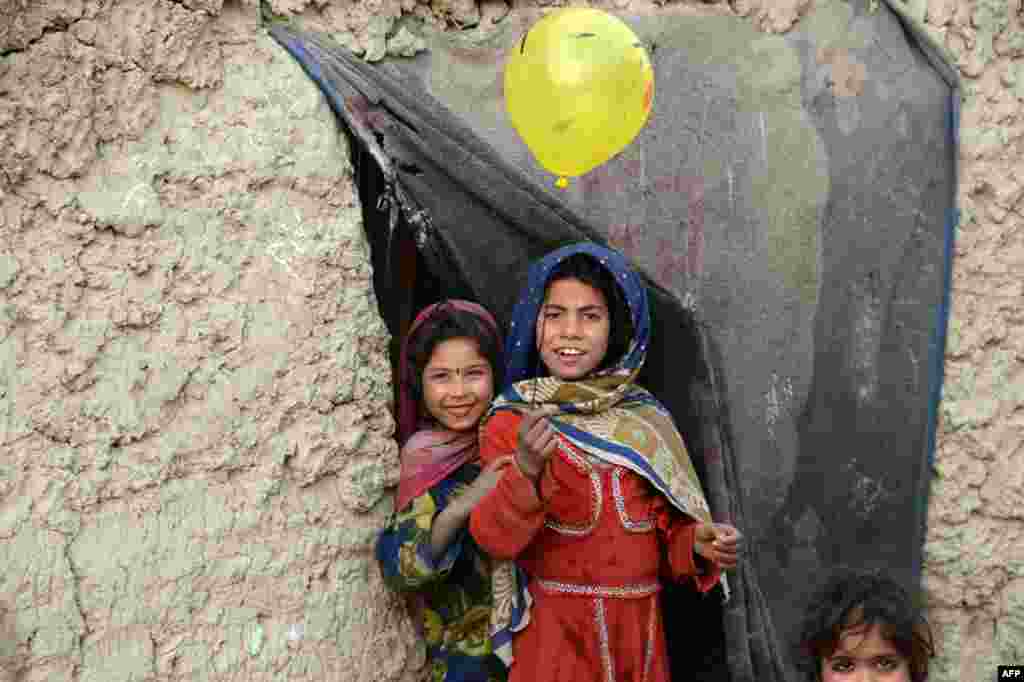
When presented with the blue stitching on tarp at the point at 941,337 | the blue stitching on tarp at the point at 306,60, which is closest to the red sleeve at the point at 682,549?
the blue stitching on tarp at the point at 941,337

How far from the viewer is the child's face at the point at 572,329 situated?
278 cm

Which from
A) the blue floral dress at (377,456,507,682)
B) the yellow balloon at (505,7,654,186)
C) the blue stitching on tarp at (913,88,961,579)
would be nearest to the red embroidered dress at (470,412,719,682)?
the blue floral dress at (377,456,507,682)

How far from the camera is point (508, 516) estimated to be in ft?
8.02

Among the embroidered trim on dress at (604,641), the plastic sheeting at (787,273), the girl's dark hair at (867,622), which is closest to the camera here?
the girl's dark hair at (867,622)

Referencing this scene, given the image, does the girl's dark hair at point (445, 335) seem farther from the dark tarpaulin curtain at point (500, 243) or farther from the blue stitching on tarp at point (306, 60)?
the blue stitching on tarp at point (306, 60)

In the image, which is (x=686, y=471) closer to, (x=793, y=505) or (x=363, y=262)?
(x=793, y=505)

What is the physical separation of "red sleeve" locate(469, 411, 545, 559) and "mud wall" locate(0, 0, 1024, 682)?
14.5 inches

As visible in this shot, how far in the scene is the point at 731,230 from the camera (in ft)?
10.2

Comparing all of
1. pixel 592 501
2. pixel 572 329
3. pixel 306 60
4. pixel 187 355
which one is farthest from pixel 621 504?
pixel 306 60

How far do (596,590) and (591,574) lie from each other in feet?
0.12

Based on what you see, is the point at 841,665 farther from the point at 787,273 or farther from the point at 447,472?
the point at 787,273

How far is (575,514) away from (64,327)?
3.66ft

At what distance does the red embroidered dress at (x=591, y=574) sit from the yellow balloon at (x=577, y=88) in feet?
2.02

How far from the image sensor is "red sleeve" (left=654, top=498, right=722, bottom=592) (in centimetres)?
268
